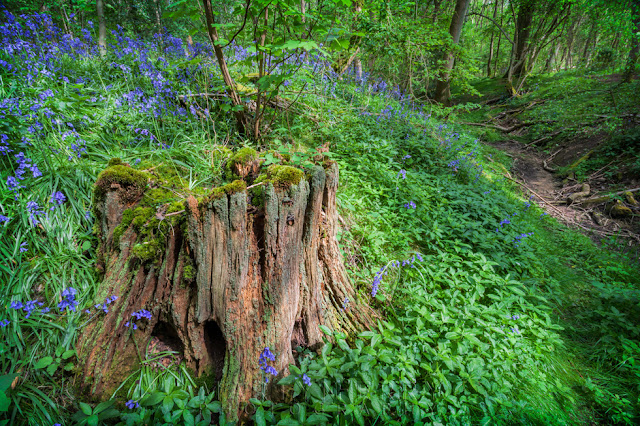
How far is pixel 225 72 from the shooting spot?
2748 millimetres

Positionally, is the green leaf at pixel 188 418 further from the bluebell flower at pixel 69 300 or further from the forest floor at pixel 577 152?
the forest floor at pixel 577 152

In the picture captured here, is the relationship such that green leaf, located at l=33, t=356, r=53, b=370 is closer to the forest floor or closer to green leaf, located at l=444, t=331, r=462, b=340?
green leaf, located at l=444, t=331, r=462, b=340

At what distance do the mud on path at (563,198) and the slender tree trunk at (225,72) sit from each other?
6034mm

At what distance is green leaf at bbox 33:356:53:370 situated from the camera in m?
1.54

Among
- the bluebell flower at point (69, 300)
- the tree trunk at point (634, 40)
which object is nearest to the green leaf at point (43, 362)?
the bluebell flower at point (69, 300)

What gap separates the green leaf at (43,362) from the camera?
1541 mm

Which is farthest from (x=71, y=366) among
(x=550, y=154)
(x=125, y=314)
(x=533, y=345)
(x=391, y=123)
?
(x=550, y=154)

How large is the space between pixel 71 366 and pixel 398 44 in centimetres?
631

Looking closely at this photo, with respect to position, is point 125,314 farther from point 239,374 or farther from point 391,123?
point 391,123

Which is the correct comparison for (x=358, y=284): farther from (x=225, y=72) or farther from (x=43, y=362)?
(x=225, y=72)

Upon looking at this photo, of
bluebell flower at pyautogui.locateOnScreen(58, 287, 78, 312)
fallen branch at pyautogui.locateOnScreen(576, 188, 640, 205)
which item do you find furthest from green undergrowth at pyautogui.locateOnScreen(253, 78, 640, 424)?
fallen branch at pyautogui.locateOnScreen(576, 188, 640, 205)

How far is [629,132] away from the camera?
6.55 metres

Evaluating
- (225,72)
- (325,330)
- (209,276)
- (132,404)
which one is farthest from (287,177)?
(225,72)

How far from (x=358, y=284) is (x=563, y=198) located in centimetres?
634
